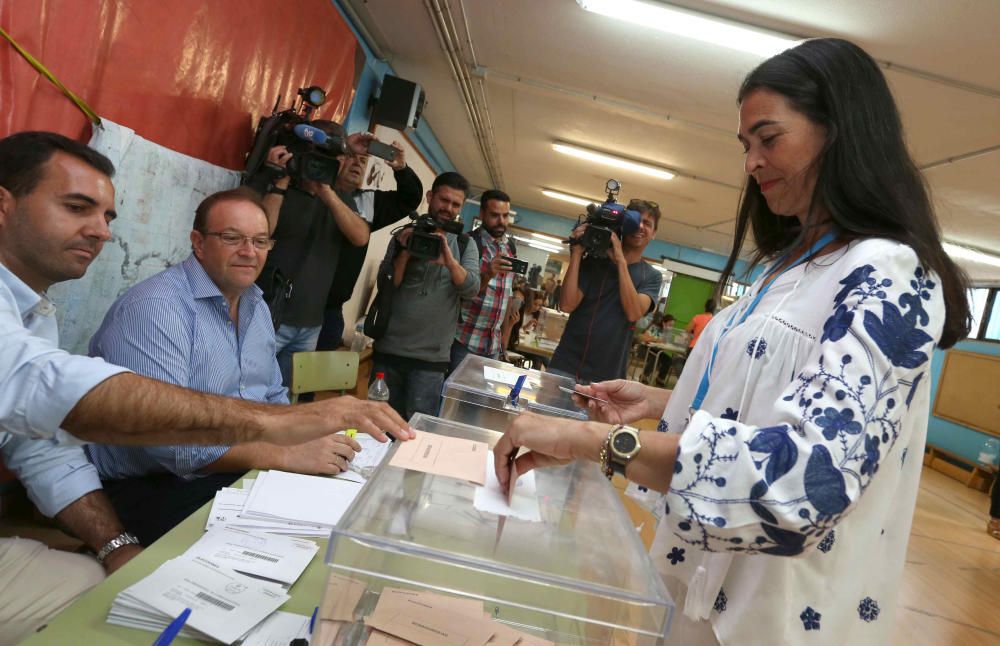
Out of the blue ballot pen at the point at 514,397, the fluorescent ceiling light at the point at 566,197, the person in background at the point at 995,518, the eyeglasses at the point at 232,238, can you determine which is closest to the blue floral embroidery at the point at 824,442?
the blue ballot pen at the point at 514,397

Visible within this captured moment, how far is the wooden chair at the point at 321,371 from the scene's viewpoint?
8.11 ft

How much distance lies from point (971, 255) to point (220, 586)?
9.67 m

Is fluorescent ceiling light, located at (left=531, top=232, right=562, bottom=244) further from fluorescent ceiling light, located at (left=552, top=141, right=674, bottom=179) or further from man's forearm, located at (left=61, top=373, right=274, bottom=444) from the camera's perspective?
man's forearm, located at (left=61, top=373, right=274, bottom=444)

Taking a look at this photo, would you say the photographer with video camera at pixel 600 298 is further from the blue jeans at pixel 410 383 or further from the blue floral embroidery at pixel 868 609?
the blue floral embroidery at pixel 868 609

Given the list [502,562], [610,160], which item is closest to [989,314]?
[610,160]

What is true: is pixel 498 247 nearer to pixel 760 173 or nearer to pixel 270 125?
pixel 270 125

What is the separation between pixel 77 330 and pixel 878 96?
233cm

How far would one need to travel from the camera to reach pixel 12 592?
4.02 feet

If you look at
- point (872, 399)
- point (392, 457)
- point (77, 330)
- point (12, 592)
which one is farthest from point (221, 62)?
point (872, 399)

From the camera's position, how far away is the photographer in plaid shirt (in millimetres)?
3555

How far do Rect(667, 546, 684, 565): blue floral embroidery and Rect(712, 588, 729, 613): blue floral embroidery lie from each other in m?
0.09

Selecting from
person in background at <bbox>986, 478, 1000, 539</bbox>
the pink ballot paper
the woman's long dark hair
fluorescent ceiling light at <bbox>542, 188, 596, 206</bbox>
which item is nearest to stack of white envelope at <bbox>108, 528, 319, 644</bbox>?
the pink ballot paper

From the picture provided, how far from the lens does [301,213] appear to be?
111 inches

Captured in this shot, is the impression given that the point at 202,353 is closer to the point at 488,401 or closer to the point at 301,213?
the point at 488,401
